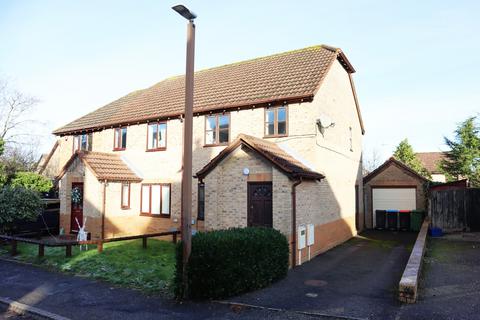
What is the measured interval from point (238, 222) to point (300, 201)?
2.21 metres

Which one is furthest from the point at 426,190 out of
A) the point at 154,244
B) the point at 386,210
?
the point at 154,244

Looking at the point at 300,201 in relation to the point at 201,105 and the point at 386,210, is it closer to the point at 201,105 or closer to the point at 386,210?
the point at 201,105

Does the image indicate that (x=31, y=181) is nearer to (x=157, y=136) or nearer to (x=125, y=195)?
(x=125, y=195)

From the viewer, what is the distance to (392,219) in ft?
69.9

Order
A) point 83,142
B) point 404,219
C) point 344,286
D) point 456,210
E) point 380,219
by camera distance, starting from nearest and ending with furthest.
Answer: point 344,286
point 456,210
point 83,142
point 404,219
point 380,219

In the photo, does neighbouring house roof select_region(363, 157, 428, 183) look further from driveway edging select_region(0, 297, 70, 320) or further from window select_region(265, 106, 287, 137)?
driveway edging select_region(0, 297, 70, 320)

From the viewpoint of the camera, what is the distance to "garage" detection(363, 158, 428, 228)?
69.1ft

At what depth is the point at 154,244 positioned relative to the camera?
15.2 m

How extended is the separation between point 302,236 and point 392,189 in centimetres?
1219

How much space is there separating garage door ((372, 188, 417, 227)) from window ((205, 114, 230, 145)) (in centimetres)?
1146

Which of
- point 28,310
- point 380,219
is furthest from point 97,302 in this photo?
point 380,219

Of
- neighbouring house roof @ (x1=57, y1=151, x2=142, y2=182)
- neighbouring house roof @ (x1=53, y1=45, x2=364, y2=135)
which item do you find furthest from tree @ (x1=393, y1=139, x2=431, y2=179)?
neighbouring house roof @ (x1=57, y1=151, x2=142, y2=182)

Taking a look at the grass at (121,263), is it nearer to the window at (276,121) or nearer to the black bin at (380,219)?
the window at (276,121)

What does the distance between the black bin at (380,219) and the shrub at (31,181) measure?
19.6 metres
